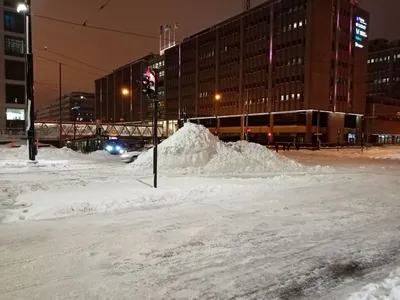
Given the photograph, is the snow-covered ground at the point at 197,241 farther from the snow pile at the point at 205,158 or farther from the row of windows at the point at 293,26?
the row of windows at the point at 293,26

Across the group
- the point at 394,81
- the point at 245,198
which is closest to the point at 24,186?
the point at 245,198

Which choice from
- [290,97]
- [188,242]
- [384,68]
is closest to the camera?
[188,242]

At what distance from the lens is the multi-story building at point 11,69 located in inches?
2298

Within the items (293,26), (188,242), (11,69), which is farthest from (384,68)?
(188,242)

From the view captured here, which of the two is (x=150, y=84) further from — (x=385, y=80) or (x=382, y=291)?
(x=385, y=80)

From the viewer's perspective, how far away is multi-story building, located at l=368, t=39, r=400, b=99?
425 ft

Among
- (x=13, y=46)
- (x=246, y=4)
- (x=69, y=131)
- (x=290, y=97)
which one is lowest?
(x=69, y=131)

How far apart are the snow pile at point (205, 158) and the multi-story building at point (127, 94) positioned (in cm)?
8905

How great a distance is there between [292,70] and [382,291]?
70608 mm

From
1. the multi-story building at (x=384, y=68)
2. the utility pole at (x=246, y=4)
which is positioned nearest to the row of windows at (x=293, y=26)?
the utility pole at (x=246, y=4)

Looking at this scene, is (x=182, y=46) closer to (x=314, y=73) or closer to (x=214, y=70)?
(x=214, y=70)

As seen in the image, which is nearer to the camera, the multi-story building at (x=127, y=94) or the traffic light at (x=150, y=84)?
the traffic light at (x=150, y=84)

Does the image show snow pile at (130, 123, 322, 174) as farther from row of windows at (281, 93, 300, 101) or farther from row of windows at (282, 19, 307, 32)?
row of windows at (282, 19, 307, 32)

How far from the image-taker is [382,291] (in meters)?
4.29
